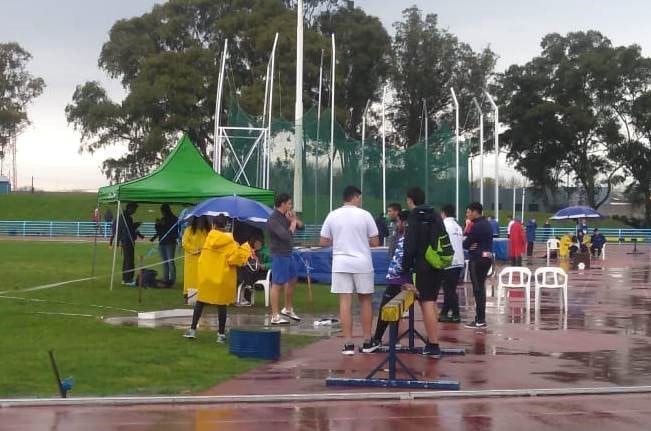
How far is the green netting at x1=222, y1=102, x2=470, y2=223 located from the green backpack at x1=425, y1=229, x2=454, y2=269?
16465mm

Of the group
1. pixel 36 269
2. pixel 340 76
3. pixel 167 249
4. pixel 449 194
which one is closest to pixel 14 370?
pixel 167 249

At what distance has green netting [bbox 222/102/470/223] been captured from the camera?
2781 cm

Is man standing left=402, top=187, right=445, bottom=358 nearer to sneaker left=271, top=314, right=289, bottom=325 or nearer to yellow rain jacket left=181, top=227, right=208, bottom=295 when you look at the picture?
sneaker left=271, top=314, right=289, bottom=325

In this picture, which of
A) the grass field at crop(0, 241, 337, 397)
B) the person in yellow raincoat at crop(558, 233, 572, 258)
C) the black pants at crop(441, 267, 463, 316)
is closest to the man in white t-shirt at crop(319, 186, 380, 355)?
the grass field at crop(0, 241, 337, 397)

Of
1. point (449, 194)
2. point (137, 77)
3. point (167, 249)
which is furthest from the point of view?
point (137, 77)

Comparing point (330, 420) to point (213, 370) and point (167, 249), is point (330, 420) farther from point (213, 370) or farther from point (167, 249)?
point (167, 249)

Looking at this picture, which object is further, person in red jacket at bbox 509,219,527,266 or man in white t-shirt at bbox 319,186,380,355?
person in red jacket at bbox 509,219,527,266

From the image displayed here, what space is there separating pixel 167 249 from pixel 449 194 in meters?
11.8

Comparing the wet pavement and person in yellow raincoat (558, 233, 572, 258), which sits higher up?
person in yellow raincoat (558, 233, 572, 258)

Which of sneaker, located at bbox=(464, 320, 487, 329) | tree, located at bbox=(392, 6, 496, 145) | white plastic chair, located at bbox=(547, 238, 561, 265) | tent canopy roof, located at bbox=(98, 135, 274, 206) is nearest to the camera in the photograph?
sneaker, located at bbox=(464, 320, 487, 329)

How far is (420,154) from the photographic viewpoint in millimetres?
31188

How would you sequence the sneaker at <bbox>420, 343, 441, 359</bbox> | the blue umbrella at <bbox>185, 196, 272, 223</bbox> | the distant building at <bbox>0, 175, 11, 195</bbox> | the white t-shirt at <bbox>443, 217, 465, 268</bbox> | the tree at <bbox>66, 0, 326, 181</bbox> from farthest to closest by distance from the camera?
the distant building at <bbox>0, 175, 11, 195</bbox>, the tree at <bbox>66, 0, 326, 181</bbox>, the blue umbrella at <bbox>185, 196, 272, 223</bbox>, the white t-shirt at <bbox>443, 217, 465, 268</bbox>, the sneaker at <bbox>420, 343, 441, 359</bbox>

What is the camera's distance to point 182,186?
19.1 meters

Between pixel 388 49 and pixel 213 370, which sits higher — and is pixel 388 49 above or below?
above
